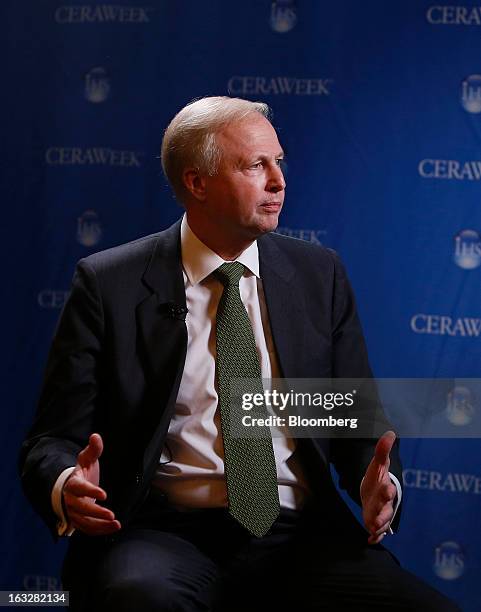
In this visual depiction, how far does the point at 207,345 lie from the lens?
219 centimetres

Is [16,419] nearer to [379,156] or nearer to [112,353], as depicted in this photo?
[112,353]

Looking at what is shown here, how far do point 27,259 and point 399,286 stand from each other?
1360mm

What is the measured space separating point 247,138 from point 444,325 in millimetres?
1187

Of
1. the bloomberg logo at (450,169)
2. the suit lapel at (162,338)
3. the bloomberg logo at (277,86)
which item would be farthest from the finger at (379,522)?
the bloomberg logo at (277,86)

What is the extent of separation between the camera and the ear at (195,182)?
228 centimetres

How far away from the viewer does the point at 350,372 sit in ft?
7.43

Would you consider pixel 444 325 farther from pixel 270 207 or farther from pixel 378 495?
pixel 378 495

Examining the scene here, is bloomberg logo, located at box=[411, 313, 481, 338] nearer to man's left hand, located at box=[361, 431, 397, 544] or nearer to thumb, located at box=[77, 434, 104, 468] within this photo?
Answer: man's left hand, located at box=[361, 431, 397, 544]

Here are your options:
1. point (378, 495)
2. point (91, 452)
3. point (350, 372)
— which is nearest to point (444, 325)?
point (350, 372)

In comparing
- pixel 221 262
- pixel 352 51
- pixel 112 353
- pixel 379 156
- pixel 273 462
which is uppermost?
pixel 352 51

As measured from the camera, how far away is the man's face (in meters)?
2.21

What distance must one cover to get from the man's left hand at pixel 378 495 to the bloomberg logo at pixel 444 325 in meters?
1.15

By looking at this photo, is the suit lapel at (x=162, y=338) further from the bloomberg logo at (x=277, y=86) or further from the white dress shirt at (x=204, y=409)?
the bloomberg logo at (x=277, y=86)

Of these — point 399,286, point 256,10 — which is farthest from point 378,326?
point 256,10
